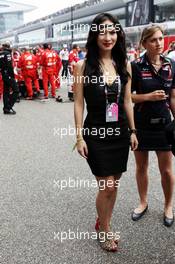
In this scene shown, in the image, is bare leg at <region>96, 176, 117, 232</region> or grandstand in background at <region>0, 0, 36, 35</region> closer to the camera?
bare leg at <region>96, 176, 117, 232</region>

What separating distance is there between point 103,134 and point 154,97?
0.56 m

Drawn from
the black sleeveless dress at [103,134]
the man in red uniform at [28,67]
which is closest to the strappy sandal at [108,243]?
the black sleeveless dress at [103,134]

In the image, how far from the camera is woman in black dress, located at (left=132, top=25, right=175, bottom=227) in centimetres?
294

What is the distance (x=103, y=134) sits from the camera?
268cm

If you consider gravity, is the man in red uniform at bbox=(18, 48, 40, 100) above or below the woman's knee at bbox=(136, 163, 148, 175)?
above

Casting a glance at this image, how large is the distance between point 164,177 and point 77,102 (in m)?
1.13

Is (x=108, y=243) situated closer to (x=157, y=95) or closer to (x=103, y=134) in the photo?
(x=103, y=134)

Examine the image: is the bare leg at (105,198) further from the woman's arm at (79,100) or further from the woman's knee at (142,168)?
the woman's knee at (142,168)

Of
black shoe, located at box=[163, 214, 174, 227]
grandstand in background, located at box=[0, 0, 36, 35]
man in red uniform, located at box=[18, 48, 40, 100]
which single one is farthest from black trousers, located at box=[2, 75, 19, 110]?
grandstand in background, located at box=[0, 0, 36, 35]

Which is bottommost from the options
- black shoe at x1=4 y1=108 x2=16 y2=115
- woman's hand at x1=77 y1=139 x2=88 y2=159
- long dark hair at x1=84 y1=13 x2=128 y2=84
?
black shoe at x1=4 y1=108 x2=16 y2=115

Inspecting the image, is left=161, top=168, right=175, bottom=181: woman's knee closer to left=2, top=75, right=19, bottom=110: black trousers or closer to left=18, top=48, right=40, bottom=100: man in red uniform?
left=2, top=75, right=19, bottom=110: black trousers

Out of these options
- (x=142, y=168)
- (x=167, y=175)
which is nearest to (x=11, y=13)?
(x=142, y=168)

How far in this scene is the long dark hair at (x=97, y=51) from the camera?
2574 millimetres

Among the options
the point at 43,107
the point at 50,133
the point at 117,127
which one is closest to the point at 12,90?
the point at 43,107
